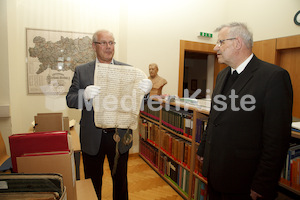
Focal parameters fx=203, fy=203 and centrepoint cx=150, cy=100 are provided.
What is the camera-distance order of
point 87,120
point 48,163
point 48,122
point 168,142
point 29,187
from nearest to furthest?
point 29,187 → point 48,163 → point 87,120 → point 48,122 → point 168,142

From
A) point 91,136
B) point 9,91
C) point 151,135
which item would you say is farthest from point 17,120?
point 91,136

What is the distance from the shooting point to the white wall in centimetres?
307

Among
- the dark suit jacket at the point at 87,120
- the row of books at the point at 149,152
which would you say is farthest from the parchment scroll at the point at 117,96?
the row of books at the point at 149,152

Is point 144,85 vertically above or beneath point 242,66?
beneath

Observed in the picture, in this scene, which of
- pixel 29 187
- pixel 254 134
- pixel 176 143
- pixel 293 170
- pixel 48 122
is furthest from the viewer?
pixel 176 143

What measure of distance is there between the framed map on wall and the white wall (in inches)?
3.7

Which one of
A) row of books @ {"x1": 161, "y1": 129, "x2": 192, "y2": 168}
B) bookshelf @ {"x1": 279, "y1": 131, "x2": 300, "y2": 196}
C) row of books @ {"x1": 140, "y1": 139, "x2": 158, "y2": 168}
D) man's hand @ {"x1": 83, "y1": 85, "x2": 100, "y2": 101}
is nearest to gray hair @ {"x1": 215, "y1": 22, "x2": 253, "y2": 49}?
bookshelf @ {"x1": 279, "y1": 131, "x2": 300, "y2": 196}

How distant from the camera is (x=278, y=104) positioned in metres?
1.04

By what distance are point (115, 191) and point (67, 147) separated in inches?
35.2

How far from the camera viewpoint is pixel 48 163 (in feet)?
2.98

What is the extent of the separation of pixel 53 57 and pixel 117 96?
7.77 ft

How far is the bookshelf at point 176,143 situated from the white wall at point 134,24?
29.8 inches

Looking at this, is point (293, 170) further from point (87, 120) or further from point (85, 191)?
point (87, 120)

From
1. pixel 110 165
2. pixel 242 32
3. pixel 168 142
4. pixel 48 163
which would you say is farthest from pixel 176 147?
pixel 48 163
